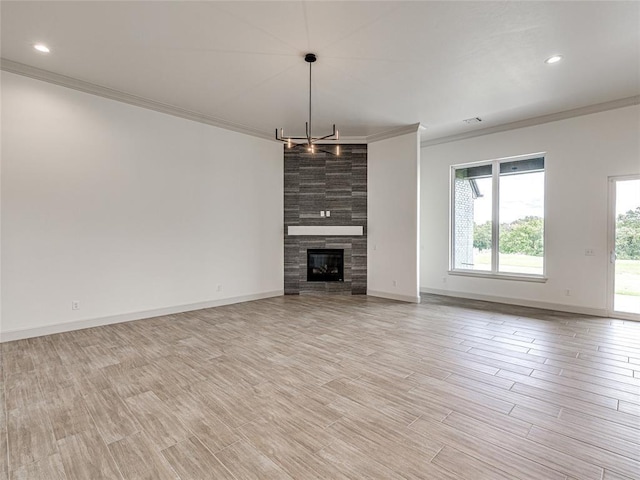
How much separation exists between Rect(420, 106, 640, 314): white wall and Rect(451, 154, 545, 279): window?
0.70 feet

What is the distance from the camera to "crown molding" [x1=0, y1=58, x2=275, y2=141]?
3860mm

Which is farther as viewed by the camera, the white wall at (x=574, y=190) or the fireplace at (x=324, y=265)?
the fireplace at (x=324, y=265)

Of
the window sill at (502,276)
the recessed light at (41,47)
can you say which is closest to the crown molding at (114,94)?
the recessed light at (41,47)

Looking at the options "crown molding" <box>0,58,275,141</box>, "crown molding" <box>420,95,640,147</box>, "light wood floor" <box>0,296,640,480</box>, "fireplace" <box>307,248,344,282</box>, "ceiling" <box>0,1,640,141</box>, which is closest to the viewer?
"light wood floor" <box>0,296,640,480</box>

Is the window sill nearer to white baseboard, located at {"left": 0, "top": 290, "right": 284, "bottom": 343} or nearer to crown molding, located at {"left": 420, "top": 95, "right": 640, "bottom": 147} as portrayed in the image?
crown molding, located at {"left": 420, "top": 95, "right": 640, "bottom": 147}

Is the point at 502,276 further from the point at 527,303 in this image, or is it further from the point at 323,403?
the point at 323,403

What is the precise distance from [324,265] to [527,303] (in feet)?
13.6

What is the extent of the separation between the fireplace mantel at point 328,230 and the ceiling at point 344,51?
2.51 metres

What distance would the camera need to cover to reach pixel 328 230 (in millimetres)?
6875

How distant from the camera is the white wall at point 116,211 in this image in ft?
12.8

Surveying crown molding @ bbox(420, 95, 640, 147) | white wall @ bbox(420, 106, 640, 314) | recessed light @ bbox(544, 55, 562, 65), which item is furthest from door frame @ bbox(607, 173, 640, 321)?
recessed light @ bbox(544, 55, 562, 65)

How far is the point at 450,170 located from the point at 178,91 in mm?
5671

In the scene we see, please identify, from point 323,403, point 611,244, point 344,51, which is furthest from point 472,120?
point 323,403

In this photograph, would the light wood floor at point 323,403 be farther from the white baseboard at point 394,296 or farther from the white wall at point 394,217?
the white wall at point 394,217
